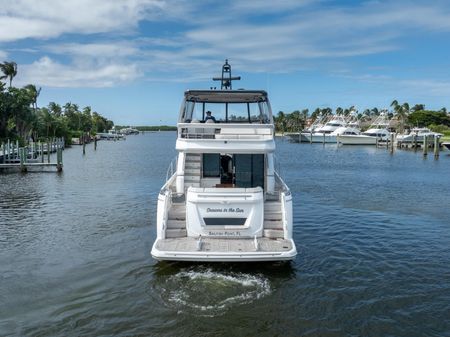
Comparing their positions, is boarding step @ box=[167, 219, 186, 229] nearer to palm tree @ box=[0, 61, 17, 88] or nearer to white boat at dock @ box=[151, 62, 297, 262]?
white boat at dock @ box=[151, 62, 297, 262]

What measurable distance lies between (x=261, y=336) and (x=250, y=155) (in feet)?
22.0

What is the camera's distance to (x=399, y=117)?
134 meters

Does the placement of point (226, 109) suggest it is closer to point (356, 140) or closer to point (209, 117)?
point (209, 117)

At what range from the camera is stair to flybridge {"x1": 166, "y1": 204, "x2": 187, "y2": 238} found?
41.2ft

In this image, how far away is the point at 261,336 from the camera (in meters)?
9.08

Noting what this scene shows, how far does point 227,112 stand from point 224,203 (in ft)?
20.5

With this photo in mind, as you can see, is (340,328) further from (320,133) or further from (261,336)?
(320,133)

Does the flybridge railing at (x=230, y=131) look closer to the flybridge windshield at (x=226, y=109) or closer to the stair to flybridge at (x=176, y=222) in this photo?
the stair to flybridge at (x=176, y=222)

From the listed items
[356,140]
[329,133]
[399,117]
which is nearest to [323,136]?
[356,140]

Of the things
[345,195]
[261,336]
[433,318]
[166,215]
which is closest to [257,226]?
[166,215]

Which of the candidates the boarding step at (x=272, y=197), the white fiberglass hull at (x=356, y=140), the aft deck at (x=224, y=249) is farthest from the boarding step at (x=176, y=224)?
the white fiberglass hull at (x=356, y=140)

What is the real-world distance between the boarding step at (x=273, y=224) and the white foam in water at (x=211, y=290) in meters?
1.54

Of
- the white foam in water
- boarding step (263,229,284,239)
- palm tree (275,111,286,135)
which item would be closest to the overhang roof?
boarding step (263,229,284,239)

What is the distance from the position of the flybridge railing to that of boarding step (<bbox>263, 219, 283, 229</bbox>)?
8.68ft
